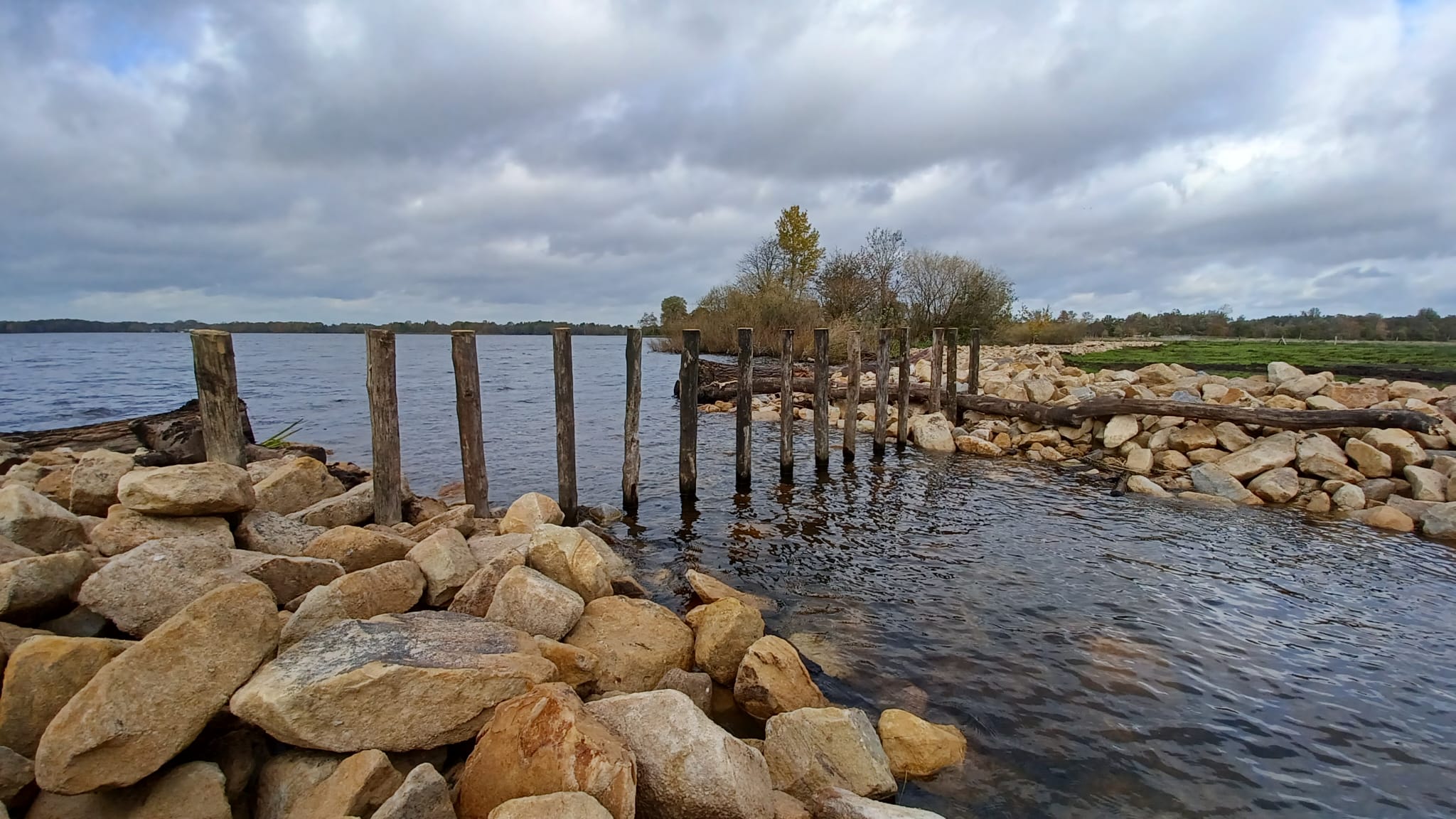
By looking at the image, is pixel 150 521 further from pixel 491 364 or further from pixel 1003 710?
pixel 491 364

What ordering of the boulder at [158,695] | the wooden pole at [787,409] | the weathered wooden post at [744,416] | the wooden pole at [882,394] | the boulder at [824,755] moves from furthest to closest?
the wooden pole at [882,394]
the wooden pole at [787,409]
the weathered wooden post at [744,416]
the boulder at [824,755]
the boulder at [158,695]

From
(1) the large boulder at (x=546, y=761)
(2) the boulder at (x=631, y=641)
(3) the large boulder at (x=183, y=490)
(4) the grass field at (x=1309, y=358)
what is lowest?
(2) the boulder at (x=631, y=641)

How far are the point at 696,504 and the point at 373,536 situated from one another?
18.6 feet

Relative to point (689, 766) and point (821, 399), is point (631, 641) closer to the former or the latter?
point (689, 766)

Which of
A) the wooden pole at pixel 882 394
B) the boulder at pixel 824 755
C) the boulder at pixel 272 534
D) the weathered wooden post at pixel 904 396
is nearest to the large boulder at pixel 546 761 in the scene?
the boulder at pixel 824 755

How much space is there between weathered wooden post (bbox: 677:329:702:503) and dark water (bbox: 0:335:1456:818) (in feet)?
1.39

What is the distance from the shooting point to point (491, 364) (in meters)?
49.4

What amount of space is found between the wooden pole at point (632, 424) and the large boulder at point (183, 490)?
4621 mm

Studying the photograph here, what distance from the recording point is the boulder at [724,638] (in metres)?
4.91

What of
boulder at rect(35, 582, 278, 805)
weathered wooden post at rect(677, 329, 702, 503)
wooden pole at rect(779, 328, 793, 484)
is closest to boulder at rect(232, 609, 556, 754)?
boulder at rect(35, 582, 278, 805)

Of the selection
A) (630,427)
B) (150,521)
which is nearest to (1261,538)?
(630,427)

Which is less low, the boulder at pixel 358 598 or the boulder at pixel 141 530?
the boulder at pixel 141 530

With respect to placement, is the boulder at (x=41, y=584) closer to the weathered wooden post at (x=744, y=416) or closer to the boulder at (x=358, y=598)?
the boulder at (x=358, y=598)

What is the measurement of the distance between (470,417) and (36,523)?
351 centimetres
